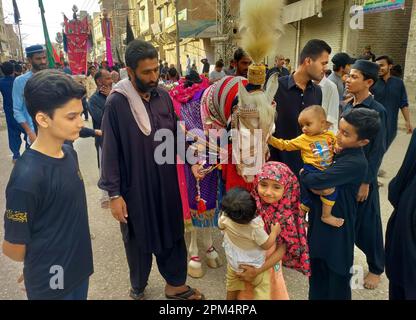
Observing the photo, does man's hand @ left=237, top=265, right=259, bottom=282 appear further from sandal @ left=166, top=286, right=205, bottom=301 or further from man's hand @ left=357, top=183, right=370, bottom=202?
man's hand @ left=357, top=183, right=370, bottom=202

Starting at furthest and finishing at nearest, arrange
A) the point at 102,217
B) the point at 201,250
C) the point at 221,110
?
the point at 102,217, the point at 201,250, the point at 221,110

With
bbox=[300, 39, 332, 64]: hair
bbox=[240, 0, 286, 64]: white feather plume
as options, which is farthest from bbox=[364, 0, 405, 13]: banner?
bbox=[240, 0, 286, 64]: white feather plume

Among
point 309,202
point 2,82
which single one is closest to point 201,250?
point 309,202

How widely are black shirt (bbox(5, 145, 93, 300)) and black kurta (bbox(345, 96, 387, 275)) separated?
1.94m

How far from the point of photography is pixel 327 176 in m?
1.91

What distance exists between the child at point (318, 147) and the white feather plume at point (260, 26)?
520 millimetres

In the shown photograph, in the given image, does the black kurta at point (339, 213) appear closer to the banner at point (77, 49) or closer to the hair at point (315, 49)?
the hair at point (315, 49)

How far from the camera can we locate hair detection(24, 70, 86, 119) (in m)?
1.50

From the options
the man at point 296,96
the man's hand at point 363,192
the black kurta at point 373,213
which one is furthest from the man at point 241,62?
the man's hand at point 363,192

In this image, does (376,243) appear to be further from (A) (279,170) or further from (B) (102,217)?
(B) (102,217)

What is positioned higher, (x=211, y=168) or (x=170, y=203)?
(x=211, y=168)

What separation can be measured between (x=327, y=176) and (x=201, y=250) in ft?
6.16

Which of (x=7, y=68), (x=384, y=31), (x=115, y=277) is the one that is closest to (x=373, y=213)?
(x=115, y=277)

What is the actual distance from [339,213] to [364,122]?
588 millimetres
